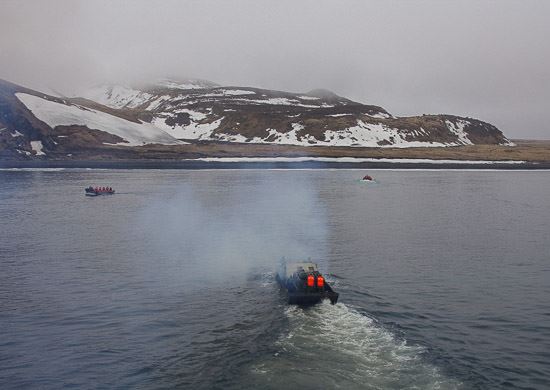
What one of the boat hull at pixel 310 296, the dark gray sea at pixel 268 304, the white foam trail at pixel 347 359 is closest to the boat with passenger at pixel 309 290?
the boat hull at pixel 310 296

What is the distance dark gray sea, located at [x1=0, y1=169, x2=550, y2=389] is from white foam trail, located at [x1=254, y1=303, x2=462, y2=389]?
0.10 m

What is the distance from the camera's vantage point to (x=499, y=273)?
135ft

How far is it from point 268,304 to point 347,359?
32.3ft

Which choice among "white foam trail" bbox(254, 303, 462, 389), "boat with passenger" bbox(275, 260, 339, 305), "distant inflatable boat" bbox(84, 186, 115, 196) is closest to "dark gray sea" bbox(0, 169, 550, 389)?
"white foam trail" bbox(254, 303, 462, 389)

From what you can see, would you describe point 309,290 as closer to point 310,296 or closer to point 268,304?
point 310,296

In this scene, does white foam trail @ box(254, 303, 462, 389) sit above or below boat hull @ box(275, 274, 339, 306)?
below

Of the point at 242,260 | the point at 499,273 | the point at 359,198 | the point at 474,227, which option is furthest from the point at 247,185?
the point at 499,273

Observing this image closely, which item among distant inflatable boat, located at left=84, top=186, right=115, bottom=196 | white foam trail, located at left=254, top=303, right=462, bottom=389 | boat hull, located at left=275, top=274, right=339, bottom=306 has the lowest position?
white foam trail, located at left=254, top=303, right=462, bottom=389

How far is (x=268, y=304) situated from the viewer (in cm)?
3391

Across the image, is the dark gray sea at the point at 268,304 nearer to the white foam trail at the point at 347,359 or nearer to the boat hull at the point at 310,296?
the white foam trail at the point at 347,359

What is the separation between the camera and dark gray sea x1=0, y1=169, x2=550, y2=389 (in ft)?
78.0

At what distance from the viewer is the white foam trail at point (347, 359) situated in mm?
22422

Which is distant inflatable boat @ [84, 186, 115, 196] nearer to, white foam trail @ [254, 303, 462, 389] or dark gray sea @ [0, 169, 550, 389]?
dark gray sea @ [0, 169, 550, 389]

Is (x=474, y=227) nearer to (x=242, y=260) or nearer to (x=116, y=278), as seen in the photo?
(x=242, y=260)
